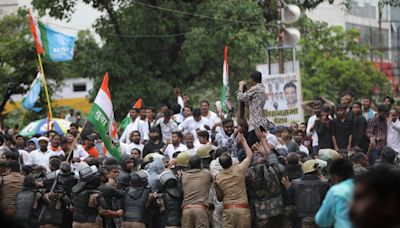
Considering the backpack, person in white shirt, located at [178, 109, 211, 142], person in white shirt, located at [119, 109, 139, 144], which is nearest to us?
the backpack

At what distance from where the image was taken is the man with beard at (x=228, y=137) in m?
16.3

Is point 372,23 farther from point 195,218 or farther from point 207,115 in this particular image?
point 195,218

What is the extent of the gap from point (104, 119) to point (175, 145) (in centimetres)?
149

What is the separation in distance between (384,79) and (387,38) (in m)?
28.3

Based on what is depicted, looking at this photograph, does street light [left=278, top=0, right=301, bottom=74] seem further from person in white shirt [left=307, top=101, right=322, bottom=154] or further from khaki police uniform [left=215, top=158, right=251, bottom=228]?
khaki police uniform [left=215, top=158, right=251, bottom=228]

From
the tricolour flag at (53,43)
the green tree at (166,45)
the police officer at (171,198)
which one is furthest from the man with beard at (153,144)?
the green tree at (166,45)

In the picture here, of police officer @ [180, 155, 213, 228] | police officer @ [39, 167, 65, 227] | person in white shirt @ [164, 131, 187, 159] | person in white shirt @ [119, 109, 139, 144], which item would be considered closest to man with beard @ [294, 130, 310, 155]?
person in white shirt @ [164, 131, 187, 159]

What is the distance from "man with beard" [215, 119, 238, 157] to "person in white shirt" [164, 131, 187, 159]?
1183 mm

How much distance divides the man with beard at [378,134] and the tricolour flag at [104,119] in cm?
445

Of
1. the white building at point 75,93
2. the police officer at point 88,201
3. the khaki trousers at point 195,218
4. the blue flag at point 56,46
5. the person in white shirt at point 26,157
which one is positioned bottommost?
the khaki trousers at point 195,218

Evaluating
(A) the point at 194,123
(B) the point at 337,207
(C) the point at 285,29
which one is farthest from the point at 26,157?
(B) the point at 337,207

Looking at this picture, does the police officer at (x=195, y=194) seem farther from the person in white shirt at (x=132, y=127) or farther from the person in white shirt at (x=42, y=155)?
the person in white shirt at (x=132, y=127)

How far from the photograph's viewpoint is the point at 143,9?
103 ft

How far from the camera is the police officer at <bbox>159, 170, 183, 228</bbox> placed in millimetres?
15070
